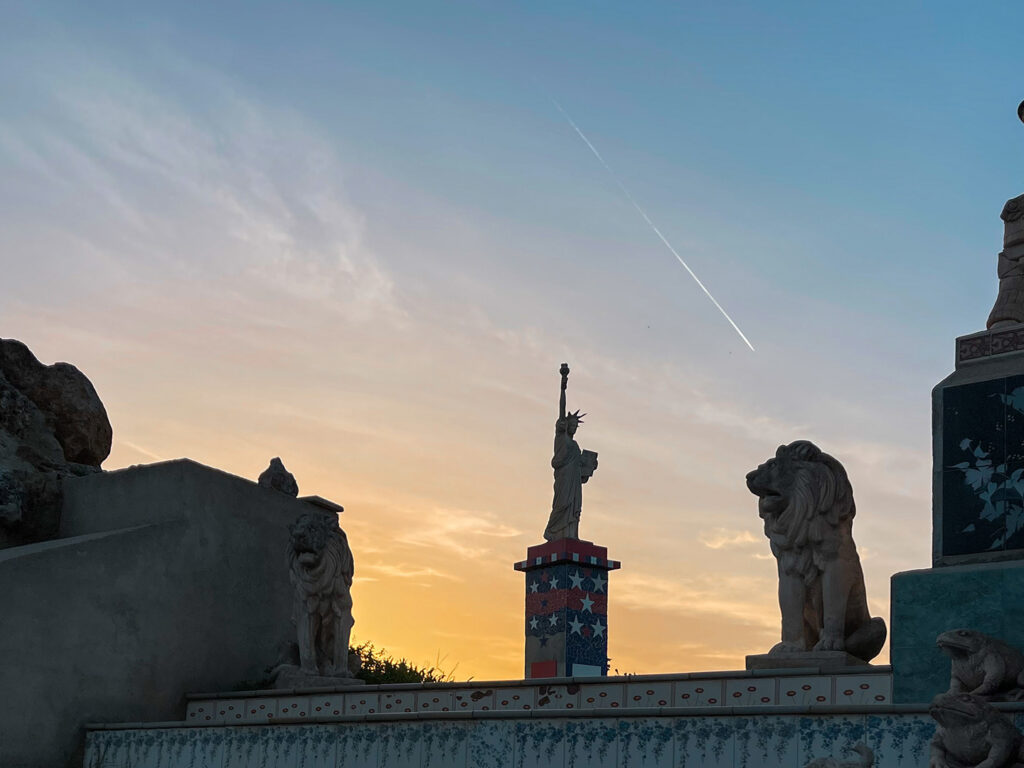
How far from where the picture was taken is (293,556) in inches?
569

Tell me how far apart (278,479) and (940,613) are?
9.31 m

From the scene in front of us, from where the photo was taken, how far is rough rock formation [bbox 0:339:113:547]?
54.5 ft

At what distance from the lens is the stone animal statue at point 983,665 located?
8.20 m

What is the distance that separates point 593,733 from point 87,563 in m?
6.51

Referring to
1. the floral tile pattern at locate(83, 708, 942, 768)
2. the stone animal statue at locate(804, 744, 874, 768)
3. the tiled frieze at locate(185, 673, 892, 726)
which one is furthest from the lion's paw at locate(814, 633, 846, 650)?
the stone animal statue at locate(804, 744, 874, 768)

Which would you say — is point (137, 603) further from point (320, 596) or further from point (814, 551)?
point (814, 551)

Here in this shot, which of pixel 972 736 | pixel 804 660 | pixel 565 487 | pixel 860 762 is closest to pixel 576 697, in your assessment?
pixel 804 660

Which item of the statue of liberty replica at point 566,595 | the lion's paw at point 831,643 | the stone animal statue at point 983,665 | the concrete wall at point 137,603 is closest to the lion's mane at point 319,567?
the concrete wall at point 137,603

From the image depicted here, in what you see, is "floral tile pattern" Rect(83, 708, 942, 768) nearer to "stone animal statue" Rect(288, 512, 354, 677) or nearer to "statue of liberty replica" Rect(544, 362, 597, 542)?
"stone animal statue" Rect(288, 512, 354, 677)

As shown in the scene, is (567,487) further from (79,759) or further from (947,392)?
(947,392)

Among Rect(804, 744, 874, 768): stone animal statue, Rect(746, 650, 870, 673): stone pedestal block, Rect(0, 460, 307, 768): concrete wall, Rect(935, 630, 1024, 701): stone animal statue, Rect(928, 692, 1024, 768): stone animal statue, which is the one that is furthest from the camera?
Rect(0, 460, 307, 768): concrete wall

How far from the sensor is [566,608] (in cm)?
1697

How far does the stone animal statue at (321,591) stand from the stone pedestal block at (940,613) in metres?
6.33

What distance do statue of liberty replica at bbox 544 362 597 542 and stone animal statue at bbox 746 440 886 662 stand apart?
6.98 metres
